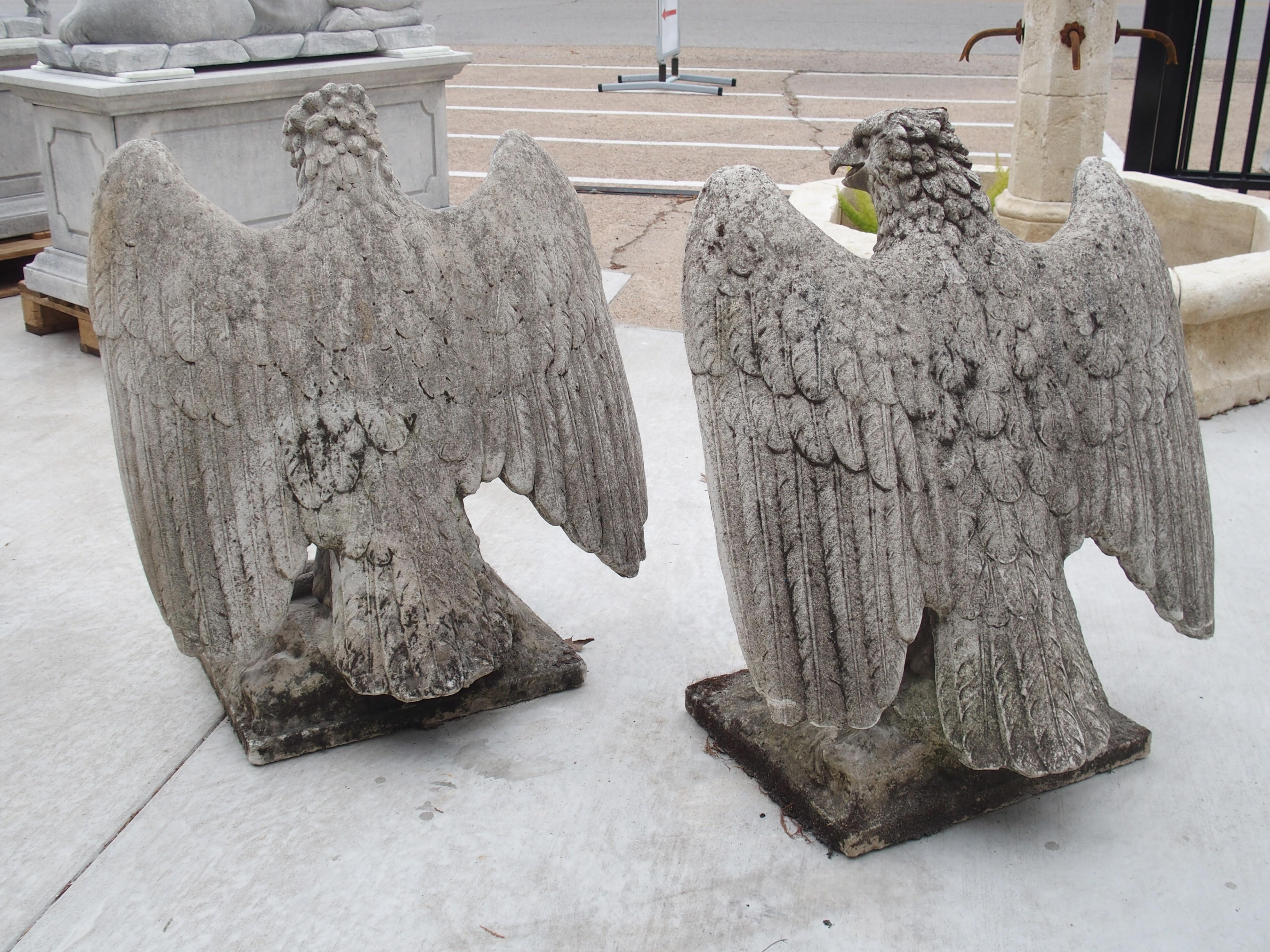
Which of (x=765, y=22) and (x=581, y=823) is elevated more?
(x=765, y=22)

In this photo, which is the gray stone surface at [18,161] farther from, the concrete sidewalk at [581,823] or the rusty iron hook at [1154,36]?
the rusty iron hook at [1154,36]

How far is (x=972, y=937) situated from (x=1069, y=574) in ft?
5.30

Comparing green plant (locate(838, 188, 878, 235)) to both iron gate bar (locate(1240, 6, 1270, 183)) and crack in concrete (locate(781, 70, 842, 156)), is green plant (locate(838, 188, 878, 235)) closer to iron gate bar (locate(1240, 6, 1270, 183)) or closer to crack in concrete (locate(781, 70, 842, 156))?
iron gate bar (locate(1240, 6, 1270, 183))

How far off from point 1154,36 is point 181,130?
4.04 m

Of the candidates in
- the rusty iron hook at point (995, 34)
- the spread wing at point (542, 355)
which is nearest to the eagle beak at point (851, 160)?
the spread wing at point (542, 355)

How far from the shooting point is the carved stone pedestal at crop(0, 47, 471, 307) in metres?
5.02

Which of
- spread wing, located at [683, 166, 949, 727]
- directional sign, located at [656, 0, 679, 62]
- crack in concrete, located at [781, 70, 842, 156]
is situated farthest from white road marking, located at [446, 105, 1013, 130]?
spread wing, located at [683, 166, 949, 727]

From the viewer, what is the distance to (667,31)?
11414mm

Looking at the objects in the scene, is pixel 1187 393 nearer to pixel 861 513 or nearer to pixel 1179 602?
pixel 1179 602

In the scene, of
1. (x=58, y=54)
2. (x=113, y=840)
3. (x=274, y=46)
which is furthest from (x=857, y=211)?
(x=113, y=840)

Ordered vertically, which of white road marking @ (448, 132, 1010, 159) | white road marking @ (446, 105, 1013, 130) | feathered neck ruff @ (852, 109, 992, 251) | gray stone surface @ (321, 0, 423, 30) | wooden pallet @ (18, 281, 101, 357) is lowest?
wooden pallet @ (18, 281, 101, 357)

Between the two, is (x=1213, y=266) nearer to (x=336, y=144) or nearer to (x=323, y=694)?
(x=336, y=144)

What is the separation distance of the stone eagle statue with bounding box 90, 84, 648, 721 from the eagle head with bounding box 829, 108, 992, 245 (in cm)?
77

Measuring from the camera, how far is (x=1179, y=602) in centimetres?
250
